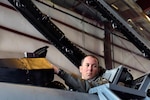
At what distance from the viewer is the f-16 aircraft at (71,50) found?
1149 millimetres

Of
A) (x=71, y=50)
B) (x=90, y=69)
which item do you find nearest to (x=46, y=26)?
(x=71, y=50)

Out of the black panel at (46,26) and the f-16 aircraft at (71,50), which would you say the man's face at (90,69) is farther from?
the black panel at (46,26)

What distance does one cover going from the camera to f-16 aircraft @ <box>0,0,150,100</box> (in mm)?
1149

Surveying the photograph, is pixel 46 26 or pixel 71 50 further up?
pixel 46 26

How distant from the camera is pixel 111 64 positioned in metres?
4.73

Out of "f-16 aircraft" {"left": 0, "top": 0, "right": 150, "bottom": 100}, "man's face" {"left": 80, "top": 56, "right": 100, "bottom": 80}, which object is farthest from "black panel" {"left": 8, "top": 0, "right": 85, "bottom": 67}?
"man's face" {"left": 80, "top": 56, "right": 100, "bottom": 80}

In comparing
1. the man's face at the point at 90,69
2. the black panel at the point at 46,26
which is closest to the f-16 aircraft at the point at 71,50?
the black panel at the point at 46,26

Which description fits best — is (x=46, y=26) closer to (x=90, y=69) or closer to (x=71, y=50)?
(x=71, y=50)

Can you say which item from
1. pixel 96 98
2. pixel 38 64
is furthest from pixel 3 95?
pixel 96 98

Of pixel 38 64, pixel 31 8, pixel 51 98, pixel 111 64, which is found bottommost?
pixel 111 64

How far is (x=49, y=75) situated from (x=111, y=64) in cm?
352

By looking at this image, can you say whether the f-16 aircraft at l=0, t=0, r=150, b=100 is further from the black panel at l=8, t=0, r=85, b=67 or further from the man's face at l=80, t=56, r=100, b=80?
the man's face at l=80, t=56, r=100, b=80

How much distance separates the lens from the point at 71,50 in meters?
2.64

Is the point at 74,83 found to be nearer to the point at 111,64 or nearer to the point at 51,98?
the point at 51,98
